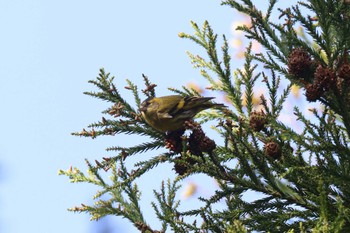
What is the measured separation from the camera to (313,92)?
331 cm

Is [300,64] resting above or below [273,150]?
above

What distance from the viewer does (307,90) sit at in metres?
3.32

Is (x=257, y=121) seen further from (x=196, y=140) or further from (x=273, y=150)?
(x=196, y=140)

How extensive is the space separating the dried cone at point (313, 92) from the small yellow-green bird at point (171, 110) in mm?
1382

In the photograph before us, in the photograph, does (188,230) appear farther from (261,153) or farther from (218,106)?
(218,106)

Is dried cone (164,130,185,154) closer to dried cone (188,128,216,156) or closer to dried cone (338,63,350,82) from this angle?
dried cone (188,128,216,156)

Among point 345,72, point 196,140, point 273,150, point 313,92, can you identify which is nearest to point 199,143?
point 196,140

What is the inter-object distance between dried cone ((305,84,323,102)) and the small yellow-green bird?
138cm

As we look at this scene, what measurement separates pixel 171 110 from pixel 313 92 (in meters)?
1.76

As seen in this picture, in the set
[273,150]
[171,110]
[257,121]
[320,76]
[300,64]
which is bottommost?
[273,150]

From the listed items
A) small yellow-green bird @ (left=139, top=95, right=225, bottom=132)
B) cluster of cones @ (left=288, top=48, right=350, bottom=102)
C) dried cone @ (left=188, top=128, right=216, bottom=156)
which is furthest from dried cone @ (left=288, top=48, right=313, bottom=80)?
small yellow-green bird @ (left=139, top=95, right=225, bottom=132)

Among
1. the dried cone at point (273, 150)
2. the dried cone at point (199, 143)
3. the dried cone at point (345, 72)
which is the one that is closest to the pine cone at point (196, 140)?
the dried cone at point (199, 143)

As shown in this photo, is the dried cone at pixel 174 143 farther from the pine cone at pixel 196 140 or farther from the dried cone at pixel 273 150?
the dried cone at pixel 273 150

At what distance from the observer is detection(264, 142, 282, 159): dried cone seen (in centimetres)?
362
